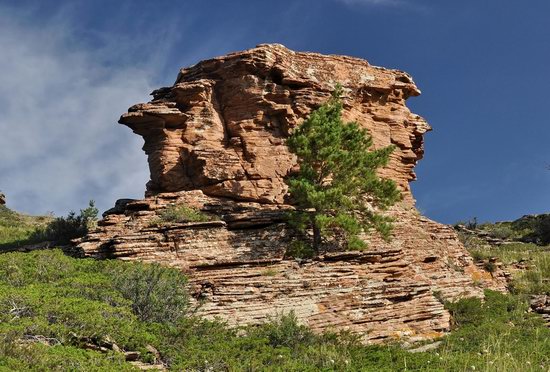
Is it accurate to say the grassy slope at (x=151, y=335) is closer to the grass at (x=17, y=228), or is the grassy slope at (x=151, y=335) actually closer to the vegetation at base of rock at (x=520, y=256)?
the grass at (x=17, y=228)

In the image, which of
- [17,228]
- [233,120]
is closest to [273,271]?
[233,120]

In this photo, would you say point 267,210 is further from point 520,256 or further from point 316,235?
point 520,256

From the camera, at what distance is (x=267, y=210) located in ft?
68.0

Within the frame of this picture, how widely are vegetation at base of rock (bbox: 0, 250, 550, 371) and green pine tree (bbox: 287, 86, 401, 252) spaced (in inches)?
224

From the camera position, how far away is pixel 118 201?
73.8ft

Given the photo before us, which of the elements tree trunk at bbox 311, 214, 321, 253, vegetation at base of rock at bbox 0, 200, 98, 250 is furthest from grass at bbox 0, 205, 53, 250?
tree trunk at bbox 311, 214, 321, 253

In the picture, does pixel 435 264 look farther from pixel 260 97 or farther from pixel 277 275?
pixel 260 97

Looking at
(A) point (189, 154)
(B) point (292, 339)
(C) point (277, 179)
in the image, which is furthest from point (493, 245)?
(B) point (292, 339)

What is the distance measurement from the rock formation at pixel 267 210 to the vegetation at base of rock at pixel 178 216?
0.33 m

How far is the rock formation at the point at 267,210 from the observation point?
15.5 meters

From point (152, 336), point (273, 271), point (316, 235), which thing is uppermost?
point (316, 235)

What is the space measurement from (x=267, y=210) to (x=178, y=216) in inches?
139

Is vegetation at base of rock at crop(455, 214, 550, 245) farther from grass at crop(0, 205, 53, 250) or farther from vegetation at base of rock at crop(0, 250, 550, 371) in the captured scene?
grass at crop(0, 205, 53, 250)

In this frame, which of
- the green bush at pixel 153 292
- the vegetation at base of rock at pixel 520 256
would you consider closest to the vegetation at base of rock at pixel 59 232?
the green bush at pixel 153 292
